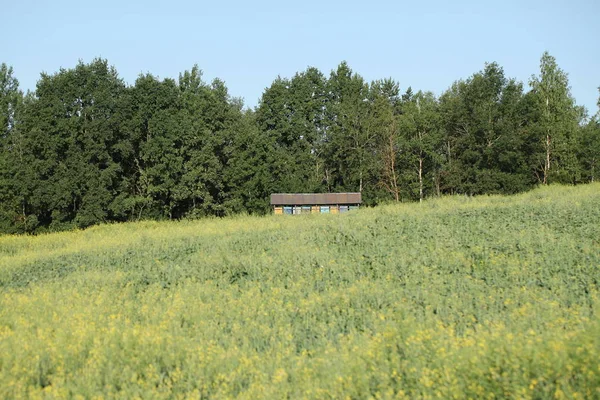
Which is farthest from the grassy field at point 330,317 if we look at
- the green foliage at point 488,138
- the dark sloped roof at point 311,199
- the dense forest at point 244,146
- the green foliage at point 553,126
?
the green foliage at point 553,126

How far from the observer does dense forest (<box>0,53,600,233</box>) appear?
1763 inches

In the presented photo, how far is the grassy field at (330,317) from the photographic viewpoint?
703 centimetres

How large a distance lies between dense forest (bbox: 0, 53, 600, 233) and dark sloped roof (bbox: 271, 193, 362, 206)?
11.7m

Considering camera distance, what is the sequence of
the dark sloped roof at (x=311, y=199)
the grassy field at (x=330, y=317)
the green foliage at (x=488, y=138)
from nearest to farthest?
the grassy field at (x=330, y=317) → the dark sloped roof at (x=311, y=199) → the green foliage at (x=488, y=138)

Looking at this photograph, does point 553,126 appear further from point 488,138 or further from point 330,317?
point 330,317

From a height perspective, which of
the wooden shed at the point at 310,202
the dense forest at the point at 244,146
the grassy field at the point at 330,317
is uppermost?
the dense forest at the point at 244,146

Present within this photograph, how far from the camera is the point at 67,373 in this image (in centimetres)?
835

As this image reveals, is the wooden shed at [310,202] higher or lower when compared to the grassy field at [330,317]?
higher

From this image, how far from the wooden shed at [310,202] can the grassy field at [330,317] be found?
67.9 ft

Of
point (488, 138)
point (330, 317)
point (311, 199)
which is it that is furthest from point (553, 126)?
point (330, 317)

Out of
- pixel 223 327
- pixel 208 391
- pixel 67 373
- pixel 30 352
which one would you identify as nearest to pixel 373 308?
pixel 223 327

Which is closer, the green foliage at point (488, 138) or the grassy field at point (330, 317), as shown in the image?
the grassy field at point (330, 317)

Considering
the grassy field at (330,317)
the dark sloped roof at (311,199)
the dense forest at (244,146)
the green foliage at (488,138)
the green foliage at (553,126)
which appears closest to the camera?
the grassy field at (330,317)

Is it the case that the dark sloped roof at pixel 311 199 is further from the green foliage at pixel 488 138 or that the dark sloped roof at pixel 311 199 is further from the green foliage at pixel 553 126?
the green foliage at pixel 553 126
